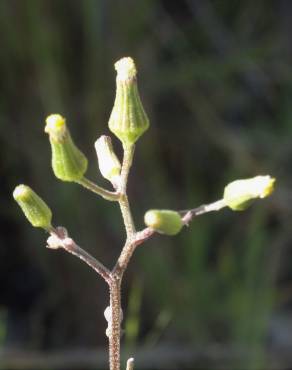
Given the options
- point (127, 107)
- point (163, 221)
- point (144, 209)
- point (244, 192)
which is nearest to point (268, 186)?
point (244, 192)

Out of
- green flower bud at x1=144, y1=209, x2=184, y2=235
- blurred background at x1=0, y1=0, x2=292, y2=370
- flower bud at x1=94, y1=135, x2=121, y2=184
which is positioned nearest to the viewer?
green flower bud at x1=144, y1=209, x2=184, y2=235

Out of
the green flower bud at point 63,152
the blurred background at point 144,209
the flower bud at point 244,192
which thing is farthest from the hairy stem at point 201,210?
the blurred background at point 144,209

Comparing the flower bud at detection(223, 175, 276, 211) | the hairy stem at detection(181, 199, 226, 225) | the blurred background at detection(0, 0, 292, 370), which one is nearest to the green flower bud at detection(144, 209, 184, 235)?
the hairy stem at detection(181, 199, 226, 225)

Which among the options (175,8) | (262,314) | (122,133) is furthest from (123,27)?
(122,133)

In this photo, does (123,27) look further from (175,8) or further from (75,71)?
(175,8)

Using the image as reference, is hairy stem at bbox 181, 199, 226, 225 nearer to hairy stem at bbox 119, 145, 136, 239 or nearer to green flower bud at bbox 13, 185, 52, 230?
hairy stem at bbox 119, 145, 136, 239

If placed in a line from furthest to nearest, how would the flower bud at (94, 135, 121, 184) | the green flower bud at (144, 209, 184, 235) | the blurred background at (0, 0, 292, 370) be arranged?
the blurred background at (0, 0, 292, 370) → the flower bud at (94, 135, 121, 184) → the green flower bud at (144, 209, 184, 235)
